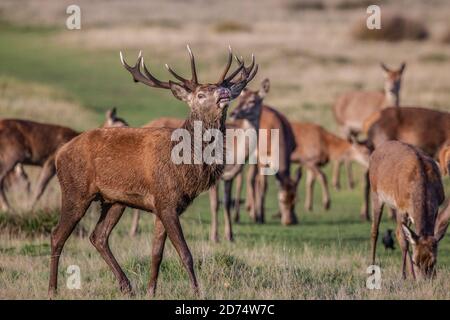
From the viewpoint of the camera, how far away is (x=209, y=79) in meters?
36.2

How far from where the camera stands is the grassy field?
11.2m

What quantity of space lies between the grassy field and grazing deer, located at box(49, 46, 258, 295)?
1.90 feet

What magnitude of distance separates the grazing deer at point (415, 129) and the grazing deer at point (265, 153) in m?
→ 1.55

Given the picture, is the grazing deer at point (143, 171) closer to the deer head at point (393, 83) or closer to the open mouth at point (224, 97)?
the open mouth at point (224, 97)

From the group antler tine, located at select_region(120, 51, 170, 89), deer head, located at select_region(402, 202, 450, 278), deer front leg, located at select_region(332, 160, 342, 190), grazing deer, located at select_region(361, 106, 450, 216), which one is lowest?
deer front leg, located at select_region(332, 160, 342, 190)

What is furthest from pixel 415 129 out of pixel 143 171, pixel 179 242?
pixel 179 242

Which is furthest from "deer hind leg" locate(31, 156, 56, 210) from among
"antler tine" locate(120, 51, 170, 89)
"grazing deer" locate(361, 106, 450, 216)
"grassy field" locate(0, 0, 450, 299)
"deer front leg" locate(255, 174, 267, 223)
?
"antler tine" locate(120, 51, 170, 89)

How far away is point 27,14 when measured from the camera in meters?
65.1

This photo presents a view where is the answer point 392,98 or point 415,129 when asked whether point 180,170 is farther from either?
point 392,98

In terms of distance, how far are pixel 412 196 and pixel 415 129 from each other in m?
5.91

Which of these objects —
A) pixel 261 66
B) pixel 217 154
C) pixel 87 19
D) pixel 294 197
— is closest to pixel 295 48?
pixel 261 66

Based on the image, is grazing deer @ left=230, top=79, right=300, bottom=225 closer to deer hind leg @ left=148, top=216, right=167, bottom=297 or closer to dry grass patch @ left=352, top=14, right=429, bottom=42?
deer hind leg @ left=148, top=216, right=167, bottom=297
